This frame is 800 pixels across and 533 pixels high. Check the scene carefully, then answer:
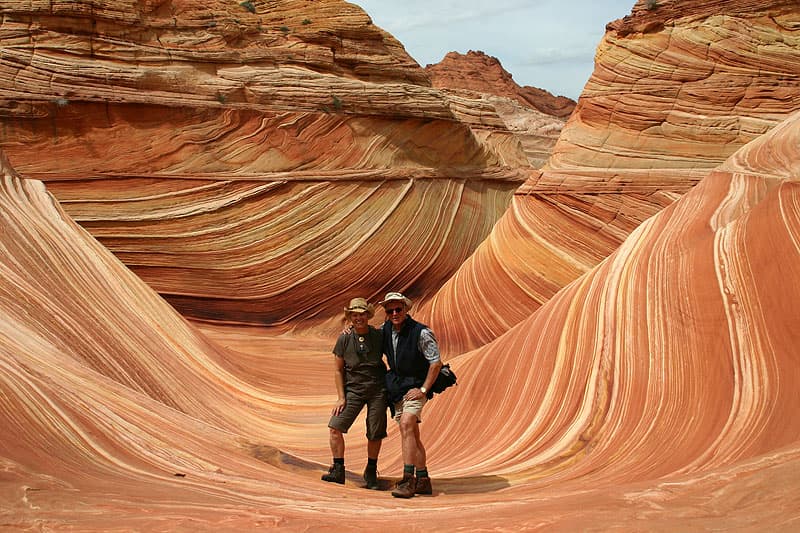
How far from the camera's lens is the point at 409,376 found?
5.35 metres

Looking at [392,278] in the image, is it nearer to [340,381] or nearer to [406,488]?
[340,381]

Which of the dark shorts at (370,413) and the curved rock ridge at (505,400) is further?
the dark shorts at (370,413)

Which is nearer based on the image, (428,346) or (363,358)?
(428,346)

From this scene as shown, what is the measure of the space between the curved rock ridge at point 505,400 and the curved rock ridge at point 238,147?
12.5 feet

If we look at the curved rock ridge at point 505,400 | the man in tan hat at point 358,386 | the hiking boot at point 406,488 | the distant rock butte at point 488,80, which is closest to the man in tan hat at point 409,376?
the hiking boot at point 406,488

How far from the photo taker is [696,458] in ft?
17.5

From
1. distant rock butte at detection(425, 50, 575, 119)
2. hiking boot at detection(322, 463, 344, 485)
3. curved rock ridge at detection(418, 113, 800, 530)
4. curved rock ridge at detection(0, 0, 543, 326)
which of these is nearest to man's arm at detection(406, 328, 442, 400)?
hiking boot at detection(322, 463, 344, 485)

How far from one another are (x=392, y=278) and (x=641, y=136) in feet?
15.4

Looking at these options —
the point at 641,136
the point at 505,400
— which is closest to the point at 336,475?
the point at 505,400

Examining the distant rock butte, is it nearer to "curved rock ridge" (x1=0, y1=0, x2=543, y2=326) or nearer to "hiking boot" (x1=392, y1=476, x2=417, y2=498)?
"curved rock ridge" (x1=0, y1=0, x2=543, y2=326)

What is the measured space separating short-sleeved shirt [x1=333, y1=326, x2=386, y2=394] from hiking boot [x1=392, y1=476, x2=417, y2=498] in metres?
0.62

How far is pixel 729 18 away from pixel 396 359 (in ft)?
29.6

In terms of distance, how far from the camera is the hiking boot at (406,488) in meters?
5.03

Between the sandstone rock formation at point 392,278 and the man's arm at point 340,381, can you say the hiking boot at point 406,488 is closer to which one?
the sandstone rock formation at point 392,278
